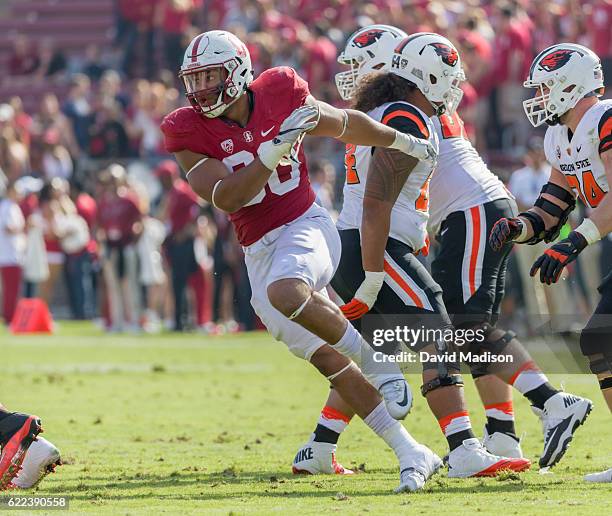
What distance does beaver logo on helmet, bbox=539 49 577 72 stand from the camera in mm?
6020

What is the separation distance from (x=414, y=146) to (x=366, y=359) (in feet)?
3.29

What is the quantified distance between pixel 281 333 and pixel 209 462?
4.05 feet

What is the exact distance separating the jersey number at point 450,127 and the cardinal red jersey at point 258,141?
0.89m

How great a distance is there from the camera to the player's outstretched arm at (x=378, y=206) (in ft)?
19.3

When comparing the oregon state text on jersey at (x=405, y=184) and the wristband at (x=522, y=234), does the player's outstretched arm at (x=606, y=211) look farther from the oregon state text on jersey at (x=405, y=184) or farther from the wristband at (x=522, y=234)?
the oregon state text on jersey at (x=405, y=184)

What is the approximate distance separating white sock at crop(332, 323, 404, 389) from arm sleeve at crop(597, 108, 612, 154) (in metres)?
1.39

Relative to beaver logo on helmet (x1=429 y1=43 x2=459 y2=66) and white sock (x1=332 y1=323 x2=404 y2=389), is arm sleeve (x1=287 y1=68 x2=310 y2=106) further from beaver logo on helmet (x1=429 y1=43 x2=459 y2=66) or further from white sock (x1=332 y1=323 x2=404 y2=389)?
white sock (x1=332 y1=323 x2=404 y2=389)

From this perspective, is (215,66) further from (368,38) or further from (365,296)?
(368,38)

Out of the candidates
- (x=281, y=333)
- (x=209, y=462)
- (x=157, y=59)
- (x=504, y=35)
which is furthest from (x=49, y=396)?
(x=157, y=59)

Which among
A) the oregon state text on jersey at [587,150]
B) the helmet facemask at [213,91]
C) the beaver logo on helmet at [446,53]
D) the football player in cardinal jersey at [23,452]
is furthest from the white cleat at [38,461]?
the oregon state text on jersey at [587,150]

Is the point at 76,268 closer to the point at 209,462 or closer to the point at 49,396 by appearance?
the point at 49,396

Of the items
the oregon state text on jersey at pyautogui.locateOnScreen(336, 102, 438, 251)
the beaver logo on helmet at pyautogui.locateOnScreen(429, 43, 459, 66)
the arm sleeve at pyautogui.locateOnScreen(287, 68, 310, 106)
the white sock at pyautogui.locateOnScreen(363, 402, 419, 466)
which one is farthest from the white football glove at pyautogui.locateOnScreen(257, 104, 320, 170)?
the white sock at pyautogui.locateOnScreen(363, 402, 419, 466)

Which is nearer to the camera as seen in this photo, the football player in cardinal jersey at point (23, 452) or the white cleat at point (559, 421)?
the football player in cardinal jersey at point (23, 452)

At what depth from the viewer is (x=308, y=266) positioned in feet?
18.6
